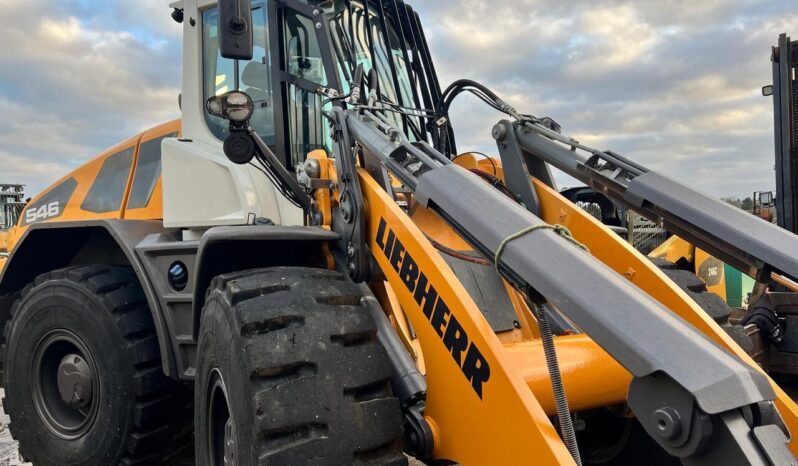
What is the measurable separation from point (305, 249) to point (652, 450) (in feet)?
6.09

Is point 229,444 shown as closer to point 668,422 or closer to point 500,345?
point 500,345

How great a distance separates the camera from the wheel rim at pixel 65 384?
12.3ft

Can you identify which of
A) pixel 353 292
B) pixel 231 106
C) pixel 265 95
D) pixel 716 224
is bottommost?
pixel 353 292

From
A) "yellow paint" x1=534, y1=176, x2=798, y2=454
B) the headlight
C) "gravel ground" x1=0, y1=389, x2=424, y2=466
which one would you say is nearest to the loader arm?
the headlight

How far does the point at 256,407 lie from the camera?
6.96ft

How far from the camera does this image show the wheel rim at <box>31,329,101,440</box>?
374 cm

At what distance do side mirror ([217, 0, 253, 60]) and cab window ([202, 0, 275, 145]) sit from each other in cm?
79

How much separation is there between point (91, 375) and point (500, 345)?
2695 millimetres

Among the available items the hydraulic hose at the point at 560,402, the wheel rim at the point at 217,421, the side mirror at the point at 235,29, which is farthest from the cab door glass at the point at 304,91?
Answer: the hydraulic hose at the point at 560,402

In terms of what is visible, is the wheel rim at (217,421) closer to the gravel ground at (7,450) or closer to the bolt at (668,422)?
the bolt at (668,422)

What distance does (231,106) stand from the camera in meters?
2.98

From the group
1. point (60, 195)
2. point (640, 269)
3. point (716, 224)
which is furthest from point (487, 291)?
point (60, 195)

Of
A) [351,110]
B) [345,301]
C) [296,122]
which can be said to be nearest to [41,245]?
[296,122]

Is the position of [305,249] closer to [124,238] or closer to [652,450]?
[124,238]
